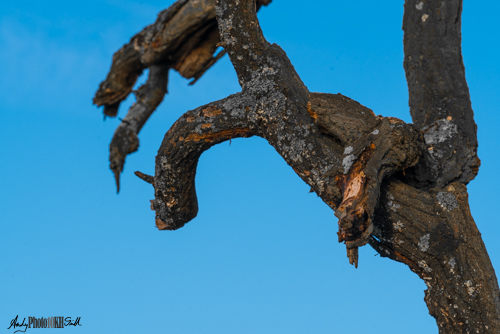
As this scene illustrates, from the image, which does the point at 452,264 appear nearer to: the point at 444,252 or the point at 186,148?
the point at 444,252

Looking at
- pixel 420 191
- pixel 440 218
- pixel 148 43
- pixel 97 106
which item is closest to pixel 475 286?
pixel 440 218

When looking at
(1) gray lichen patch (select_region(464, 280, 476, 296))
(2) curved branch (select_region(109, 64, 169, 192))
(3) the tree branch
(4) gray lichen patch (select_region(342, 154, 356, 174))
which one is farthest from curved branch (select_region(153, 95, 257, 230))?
(2) curved branch (select_region(109, 64, 169, 192))

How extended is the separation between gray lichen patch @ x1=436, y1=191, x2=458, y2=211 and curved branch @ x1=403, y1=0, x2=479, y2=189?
0.26 meters

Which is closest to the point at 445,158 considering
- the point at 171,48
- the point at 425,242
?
the point at 425,242

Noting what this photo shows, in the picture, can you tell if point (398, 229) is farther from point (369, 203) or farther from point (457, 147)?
point (457, 147)

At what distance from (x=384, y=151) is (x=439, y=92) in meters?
1.00

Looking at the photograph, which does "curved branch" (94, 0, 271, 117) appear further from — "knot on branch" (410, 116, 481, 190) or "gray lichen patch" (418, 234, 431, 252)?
"gray lichen patch" (418, 234, 431, 252)

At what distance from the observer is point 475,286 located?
244cm

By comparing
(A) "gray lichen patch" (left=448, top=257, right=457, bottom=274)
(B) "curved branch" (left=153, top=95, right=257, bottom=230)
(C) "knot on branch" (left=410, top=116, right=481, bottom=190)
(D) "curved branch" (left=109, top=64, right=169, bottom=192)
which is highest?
(D) "curved branch" (left=109, top=64, right=169, bottom=192)

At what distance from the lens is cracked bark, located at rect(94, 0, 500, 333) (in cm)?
246

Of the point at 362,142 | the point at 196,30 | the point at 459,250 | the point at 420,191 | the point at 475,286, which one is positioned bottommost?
the point at 475,286

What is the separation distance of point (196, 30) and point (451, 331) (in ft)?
12.1

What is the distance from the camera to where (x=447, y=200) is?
2.55 metres

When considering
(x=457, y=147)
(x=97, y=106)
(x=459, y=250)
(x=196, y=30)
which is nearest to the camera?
(x=459, y=250)
